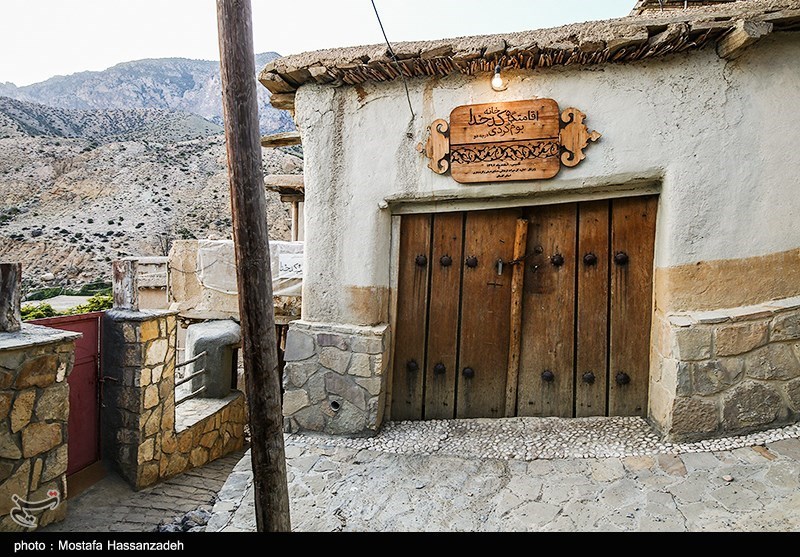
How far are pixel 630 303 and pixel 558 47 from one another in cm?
201

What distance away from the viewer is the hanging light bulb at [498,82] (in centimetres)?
325

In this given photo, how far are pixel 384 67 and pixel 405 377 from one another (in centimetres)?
257

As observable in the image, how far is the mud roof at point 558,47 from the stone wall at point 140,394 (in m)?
2.96

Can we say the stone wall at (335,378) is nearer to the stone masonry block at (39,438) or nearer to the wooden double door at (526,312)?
the wooden double door at (526,312)

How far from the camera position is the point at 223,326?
6.95 metres

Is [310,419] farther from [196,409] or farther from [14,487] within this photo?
[196,409]

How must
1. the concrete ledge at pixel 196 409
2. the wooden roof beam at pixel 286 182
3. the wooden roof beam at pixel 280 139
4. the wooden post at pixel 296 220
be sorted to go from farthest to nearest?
the wooden post at pixel 296 220 < the wooden roof beam at pixel 286 182 < the wooden roof beam at pixel 280 139 < the concrete ledge at pixel 196 409

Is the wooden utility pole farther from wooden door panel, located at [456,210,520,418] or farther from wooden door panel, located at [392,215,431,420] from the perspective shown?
wooden door panel, located at [456,210,520,418]

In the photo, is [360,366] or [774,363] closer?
[774,363]

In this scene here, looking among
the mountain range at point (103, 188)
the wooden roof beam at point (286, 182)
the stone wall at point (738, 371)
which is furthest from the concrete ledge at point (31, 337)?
the mountain range at point (103, 188)

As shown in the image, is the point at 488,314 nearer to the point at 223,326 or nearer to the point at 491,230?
the point at 491,230

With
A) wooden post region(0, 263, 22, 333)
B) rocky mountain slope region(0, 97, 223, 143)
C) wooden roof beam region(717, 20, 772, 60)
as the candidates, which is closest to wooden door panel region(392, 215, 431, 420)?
wooden roof beam region(717, 20, 772, 60)

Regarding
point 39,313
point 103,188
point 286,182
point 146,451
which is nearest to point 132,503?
point 146,451

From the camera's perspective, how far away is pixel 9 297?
133 inches
